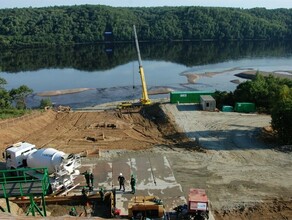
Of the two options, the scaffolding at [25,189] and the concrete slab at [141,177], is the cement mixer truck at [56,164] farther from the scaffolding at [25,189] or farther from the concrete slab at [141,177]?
the scaffolding at [25,189]

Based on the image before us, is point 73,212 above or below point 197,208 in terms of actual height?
below

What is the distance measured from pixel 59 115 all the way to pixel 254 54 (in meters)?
103

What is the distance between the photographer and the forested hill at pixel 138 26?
16762cm

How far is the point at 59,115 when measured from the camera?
4716cm

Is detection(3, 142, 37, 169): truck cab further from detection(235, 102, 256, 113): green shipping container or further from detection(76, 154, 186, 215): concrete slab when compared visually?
detection(235, 102, 256, 113): green shipping container

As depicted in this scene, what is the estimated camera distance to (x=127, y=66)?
115250 millimetres

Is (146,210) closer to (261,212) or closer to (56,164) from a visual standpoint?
(56,164)

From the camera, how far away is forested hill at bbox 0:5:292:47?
550 ft

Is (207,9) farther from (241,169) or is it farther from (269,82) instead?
(241,169)

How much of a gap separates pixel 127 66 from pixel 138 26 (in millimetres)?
75212

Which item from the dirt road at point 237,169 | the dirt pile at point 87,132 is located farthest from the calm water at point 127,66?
the dirt road at point 237,169

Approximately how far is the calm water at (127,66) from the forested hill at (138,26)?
12.5 metres

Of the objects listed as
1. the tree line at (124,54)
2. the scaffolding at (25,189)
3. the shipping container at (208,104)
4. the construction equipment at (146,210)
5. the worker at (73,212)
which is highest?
the tree line at (124,54)

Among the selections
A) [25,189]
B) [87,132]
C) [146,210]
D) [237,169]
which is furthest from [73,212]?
[87,132]
